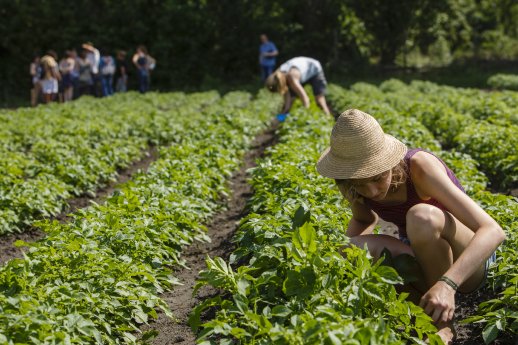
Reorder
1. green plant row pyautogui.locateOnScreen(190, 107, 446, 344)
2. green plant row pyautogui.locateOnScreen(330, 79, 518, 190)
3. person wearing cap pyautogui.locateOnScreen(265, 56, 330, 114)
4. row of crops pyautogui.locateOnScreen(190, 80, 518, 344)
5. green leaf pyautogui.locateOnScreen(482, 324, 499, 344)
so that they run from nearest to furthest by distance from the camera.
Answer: green plant row pyautogui.locateOnScreen(190, 107, 446, 344) → row of crops pyautogui.locateOnScreen(190, 80, 518, 344) → green leaf pyautogui.locateOnScreen(482, 324, 499, 344) → green plant row pyautogui.locateOnScreen(330, 79, 518, 190) → person wearing cap pyautogui.locateOnScreen(265, 56, 330, 114)

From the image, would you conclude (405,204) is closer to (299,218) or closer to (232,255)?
(299,218)

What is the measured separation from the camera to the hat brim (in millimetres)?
3506

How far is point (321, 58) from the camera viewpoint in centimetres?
3203

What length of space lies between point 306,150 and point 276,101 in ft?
33.7

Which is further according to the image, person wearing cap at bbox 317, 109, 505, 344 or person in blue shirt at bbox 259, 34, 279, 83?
person in blue shirt at bbox 259, 34, 279, 83

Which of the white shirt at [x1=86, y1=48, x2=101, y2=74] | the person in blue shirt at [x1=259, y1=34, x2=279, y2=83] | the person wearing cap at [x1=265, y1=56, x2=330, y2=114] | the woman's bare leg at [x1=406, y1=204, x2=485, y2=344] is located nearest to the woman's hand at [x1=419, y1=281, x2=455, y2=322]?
the woman's bare leg at [x1=406, y1=204, x2=485, y2=344]

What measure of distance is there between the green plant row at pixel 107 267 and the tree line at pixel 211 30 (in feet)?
79.6

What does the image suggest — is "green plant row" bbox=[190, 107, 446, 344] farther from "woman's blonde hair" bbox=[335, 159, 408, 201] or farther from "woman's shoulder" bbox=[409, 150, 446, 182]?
"woman's shoulder" bbox=[409, 150, 446, 182]

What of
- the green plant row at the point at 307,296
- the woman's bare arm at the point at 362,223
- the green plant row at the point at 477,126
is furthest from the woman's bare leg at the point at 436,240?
the green plant row at the point at 477,126

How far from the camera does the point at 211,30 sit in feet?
104

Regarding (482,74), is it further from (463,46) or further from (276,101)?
(276,101)

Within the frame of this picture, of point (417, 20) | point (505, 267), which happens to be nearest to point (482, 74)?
point (417, 20)

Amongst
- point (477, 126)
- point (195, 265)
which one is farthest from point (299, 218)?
point (477, 126)

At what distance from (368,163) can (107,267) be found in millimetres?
1734
